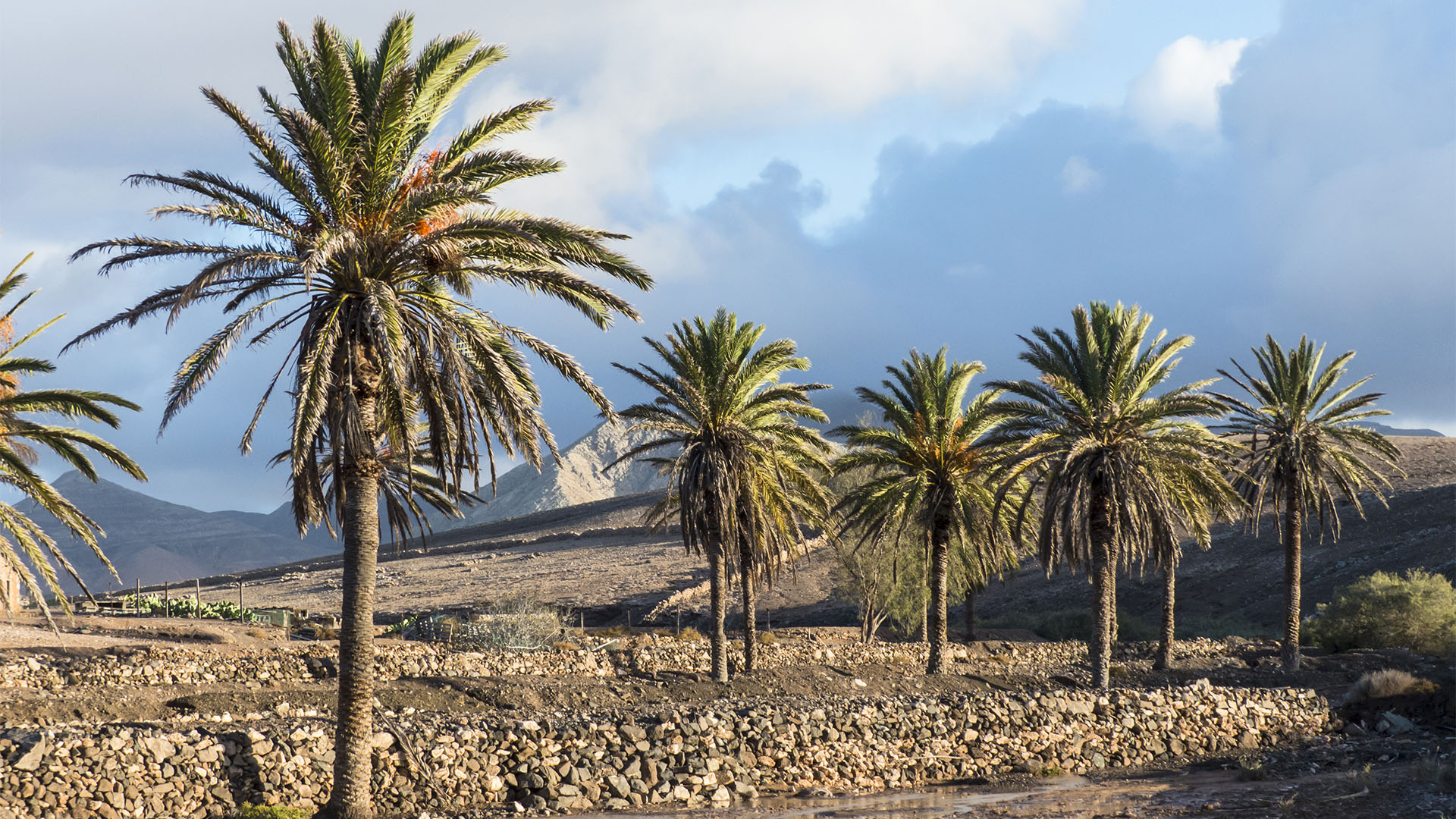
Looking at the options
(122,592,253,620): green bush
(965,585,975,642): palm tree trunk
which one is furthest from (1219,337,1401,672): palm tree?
(122,592,253,620): green bush

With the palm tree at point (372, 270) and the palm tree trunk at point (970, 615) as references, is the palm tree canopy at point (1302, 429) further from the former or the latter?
the palm tree at point (372, 270)

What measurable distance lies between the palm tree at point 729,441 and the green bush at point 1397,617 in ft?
88.1

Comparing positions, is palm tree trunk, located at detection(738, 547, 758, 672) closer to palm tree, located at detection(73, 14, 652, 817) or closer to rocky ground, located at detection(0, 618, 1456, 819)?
rocky ground, located at detection(0, 618, 1456, 819)

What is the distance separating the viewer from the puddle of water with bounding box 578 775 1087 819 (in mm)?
18422

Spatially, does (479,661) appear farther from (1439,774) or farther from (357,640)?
(1439,774)

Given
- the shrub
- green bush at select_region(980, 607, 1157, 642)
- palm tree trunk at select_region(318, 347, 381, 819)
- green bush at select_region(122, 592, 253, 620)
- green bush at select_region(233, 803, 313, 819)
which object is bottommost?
green bush at select_region(980, 607, 1157, 642)

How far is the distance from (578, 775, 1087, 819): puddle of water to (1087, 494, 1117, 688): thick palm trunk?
274 inches

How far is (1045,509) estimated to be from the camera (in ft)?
90.4

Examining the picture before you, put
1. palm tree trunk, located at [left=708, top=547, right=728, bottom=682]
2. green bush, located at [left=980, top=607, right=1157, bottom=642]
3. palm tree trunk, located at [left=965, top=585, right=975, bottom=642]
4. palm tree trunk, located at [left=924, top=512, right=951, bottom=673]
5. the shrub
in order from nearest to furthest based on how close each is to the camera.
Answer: palm tree trunk, located at [left=708, top=547, right=728, bottom=682] < the shrub < palm tree trunk, located at [left=924, top=512, right=951, bottom=673] < palm tree trunk, located at [left=965, top=585, right=975, bottom=642] < green bush, located at [left=980, top=607, right=1157, bottom=642]

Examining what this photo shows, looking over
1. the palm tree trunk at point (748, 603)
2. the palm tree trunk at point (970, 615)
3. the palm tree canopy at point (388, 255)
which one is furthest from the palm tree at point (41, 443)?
the palm tree trunk at point (970, 615)

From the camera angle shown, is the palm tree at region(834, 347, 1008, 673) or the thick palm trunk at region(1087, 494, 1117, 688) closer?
the thick palm trunk at region(1087, 494, 1117, 688)

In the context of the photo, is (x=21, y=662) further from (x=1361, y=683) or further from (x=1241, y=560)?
(x=1241, y=560)

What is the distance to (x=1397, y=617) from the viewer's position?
4128 centimetres

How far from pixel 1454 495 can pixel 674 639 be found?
56.3 m
